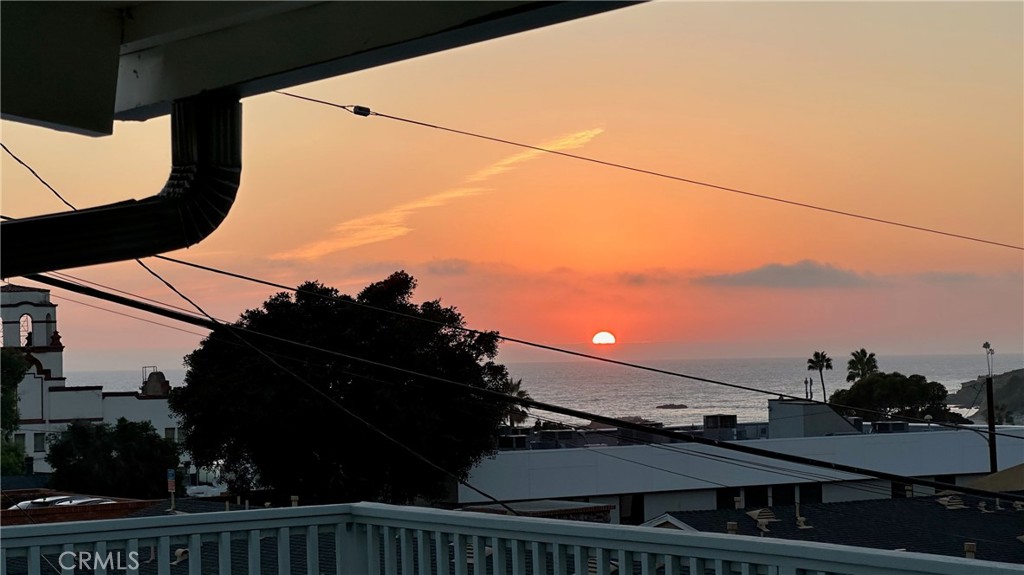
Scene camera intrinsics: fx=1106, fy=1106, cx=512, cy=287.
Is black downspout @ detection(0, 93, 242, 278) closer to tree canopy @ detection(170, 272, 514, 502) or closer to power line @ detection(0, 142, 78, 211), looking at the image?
power line @ detection(0, 142, 78, 211)

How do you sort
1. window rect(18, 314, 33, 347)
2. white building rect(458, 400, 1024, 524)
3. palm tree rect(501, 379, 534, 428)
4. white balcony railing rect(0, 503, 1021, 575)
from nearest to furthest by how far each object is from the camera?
white balcony railing rect(0, 503, 1021, 575)
palm tree rect(501, 379, 534, 428)
white building rect(458, 400, 1024, 524)
window rect(18, 314, 33, 347)

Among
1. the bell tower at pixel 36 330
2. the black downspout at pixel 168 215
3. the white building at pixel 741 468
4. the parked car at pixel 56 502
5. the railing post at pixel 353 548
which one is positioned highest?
the bell tower at pixel 36 330

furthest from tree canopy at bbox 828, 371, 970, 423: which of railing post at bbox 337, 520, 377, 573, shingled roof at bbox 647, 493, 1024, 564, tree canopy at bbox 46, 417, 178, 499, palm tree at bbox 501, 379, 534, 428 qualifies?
railing post at bbox 337, 520, 377, 573

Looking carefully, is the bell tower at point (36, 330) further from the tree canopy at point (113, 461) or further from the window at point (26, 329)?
the tree canopy at point (113, 461)

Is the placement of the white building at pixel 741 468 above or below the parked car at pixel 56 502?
below

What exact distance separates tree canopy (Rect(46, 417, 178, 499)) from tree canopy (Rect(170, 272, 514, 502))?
418 inches

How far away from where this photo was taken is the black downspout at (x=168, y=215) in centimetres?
222

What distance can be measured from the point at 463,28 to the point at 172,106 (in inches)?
32.3

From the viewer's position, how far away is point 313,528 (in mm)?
3920

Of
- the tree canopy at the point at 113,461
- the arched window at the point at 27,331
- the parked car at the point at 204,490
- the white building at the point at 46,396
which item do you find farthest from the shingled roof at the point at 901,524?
the arched window at the point at 27,331

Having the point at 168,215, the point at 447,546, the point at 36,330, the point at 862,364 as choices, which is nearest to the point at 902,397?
the point at 862,364

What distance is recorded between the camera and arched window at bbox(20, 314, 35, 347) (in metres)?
55.6

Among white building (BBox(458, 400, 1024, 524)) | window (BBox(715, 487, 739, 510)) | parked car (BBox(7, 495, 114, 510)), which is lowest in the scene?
window (BBox(715, 487, 739, 510))

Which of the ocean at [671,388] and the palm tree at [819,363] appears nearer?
the palm tree at [819,363]
